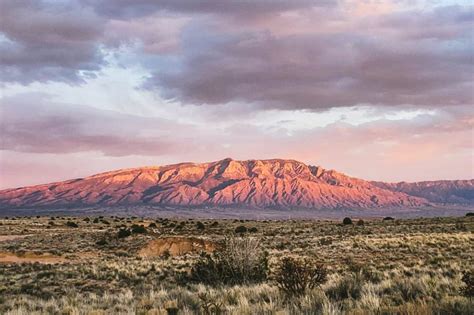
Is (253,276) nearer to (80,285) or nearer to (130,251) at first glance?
(80,285)

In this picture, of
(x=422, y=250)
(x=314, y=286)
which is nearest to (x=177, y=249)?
(x=422, y=250)

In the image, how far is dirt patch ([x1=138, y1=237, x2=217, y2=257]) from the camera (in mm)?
36491

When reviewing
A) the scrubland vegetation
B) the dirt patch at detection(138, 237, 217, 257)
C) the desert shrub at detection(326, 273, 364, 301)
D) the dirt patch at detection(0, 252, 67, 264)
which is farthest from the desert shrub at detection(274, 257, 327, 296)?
the dirt patch at detection(0, 252, 67, 264)

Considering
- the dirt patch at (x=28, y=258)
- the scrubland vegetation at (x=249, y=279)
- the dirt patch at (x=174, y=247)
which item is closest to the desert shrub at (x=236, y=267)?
the scrubland vegetation at (x=249, y=279)

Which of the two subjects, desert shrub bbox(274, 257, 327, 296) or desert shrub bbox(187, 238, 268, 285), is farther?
desert shrub bbox(187, 238, 268, 285)

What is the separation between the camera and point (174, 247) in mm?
37344

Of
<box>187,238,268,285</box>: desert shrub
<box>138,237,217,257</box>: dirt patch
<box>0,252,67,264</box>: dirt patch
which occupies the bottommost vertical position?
<box>0,252,67,264</box>: dirt patch

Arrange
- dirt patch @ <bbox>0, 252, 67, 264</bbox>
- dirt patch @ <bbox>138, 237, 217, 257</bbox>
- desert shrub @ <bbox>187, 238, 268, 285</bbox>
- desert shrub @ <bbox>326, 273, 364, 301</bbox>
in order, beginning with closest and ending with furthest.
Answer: desert shrub @ <bbox>326, 273, 364, 301</bbox>, desert shrub @ <bbox>187, 238, 268, 285</bbox>, dirt patch @ <bbox>0, 252, 67, 264</bbox>, dirt patch @ <bbox>138, 237, 217, 257</bbox>

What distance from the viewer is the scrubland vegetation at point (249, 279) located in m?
10.4

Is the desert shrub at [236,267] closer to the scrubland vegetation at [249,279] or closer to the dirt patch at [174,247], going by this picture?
the scrubland vegetation at [249,279]

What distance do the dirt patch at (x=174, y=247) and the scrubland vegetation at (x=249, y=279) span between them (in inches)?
3.3

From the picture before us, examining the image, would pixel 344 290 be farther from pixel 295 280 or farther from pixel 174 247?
pixel 174 247

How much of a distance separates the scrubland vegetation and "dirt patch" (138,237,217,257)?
83mm

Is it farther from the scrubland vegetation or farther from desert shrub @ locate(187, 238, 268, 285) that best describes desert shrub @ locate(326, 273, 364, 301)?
desert shrub @ locate(187, 238, 268, 285)
